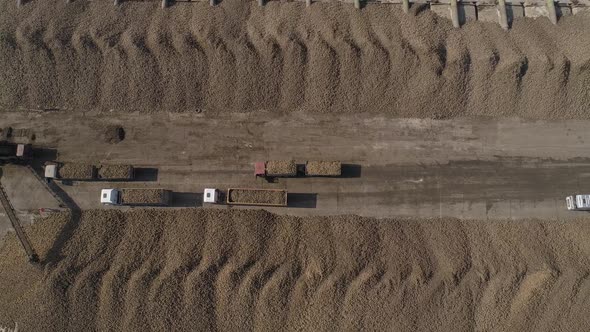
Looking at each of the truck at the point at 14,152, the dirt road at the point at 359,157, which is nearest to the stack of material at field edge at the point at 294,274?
the dirt road at the point at 359,157

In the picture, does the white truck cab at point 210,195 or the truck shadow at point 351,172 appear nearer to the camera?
the white truck cab at point 210,195

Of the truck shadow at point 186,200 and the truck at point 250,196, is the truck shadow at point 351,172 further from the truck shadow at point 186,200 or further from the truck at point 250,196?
the truck shadow at point 186,200

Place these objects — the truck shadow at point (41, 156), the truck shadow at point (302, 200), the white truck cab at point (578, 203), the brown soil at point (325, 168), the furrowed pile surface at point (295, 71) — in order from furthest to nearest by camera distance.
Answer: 1. the furrowed pile surface at point (295, 71)
2. the truck shadow at point (41, 156)
3. the truck shadow at point (302, 200)
4. the brown soil at point (325, 168)
5. the white truck cab at point (578, 203)

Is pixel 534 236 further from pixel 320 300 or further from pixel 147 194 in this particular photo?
pixel 147 194

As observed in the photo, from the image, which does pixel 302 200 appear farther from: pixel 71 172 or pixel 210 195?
pixel 71 172

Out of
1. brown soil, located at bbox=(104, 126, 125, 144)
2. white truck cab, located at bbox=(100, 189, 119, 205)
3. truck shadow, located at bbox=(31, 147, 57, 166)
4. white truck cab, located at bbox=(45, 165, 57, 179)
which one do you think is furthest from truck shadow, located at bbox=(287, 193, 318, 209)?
truck shadow, located at bbox=(31, 147, 57, 166)

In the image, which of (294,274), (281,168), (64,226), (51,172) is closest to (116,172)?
Answer: (51,172)
